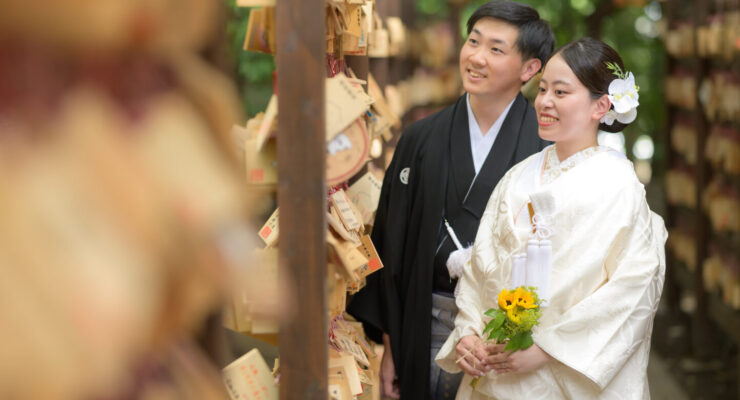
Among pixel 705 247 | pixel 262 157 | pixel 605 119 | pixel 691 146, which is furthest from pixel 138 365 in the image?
pixel 691 146

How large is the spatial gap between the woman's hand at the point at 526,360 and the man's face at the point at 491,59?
1.12 m

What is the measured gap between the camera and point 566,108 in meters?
2.38

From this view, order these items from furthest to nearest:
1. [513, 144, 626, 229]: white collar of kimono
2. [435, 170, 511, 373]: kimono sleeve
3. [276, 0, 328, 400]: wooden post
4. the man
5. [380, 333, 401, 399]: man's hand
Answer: [380, 333, 401, 399]: man's hand
the man
[435, 170, 511, 373]: kimono sleeve
[513, 144, 626, 229]: white collar of kimono
[276, 0, 328, 400]: wooden post

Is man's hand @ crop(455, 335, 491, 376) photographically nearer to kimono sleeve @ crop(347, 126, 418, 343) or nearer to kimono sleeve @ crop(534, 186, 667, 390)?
kimono sleeve @ crop(534, 186, 667, 390)

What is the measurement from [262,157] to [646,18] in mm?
9761

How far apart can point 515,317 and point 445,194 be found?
36.3 inches

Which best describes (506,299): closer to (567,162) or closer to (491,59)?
(567,162)

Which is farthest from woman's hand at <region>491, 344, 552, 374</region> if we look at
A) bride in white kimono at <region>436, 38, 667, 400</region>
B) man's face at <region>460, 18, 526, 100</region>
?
man's face at <region>460, 18, 526, 100</region>

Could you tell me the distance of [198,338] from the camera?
2.29 ft

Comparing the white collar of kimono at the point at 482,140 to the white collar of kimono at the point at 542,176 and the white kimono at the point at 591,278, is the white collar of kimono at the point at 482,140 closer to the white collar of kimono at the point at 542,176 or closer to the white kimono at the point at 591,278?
the white collar of kimono at the point at 542,176

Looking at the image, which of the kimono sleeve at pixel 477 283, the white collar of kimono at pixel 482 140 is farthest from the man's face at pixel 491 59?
the kimono sleeve at pixel 477 283

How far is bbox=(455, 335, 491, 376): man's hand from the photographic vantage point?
91.9 inches

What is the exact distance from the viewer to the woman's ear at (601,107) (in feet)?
7.91

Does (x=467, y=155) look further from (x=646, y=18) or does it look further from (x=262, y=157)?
(x=646, y=18)
